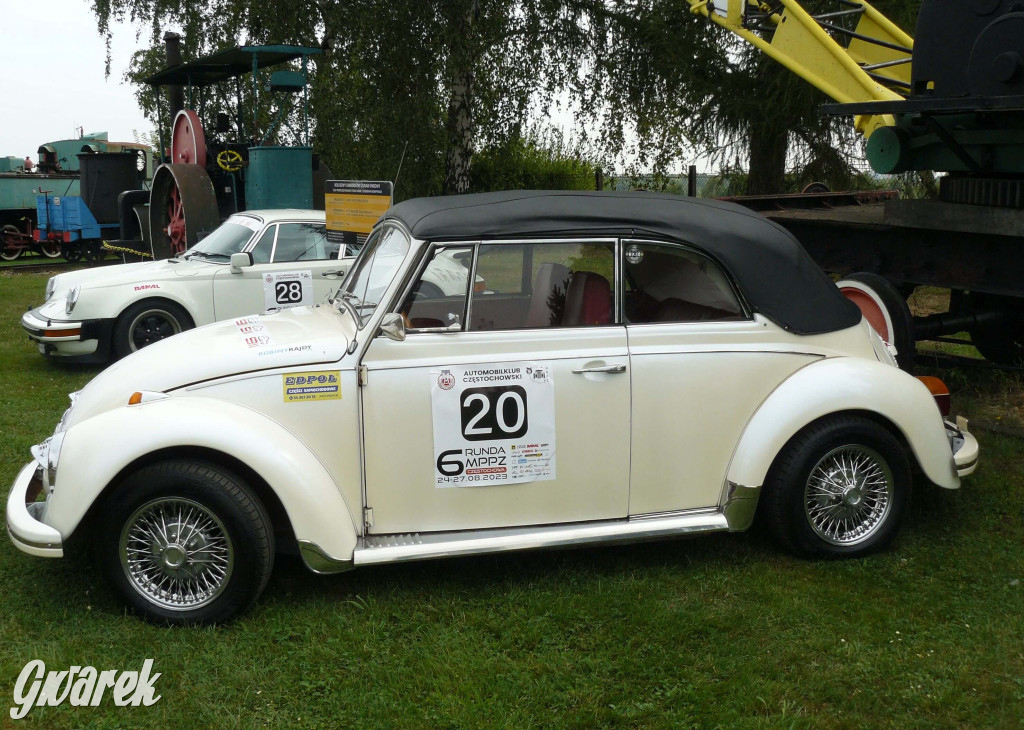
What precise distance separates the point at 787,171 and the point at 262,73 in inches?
397

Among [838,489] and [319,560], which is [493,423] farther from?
[838,489]

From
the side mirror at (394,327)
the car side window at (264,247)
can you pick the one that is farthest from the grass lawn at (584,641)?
the car side window at (264,247)

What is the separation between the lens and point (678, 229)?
4535 millimetres

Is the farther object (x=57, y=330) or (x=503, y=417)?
(x=57, y=330)

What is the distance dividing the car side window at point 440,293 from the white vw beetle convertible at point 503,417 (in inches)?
0.4

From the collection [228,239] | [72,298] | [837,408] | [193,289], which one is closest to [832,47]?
[837,408]

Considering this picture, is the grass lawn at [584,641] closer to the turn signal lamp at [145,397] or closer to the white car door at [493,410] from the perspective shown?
the turn signal lamp at [145,397]

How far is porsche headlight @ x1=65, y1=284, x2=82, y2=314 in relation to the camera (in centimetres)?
894

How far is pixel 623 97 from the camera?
16188mm

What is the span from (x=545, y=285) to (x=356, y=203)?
4.61 meters

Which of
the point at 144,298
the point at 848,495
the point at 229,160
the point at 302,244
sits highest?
the point at 229,160

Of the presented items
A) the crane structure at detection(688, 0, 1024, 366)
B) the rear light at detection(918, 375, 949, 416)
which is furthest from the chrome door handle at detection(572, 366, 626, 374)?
the crane structure at detection(688, 0, 1024, 366)

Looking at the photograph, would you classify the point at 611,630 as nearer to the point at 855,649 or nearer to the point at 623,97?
the point at 855,649

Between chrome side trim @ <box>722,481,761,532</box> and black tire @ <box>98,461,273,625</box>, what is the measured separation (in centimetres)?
208
